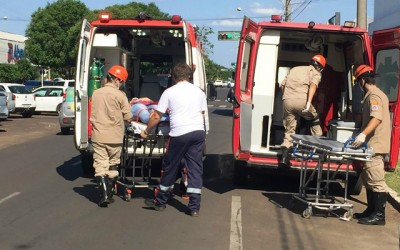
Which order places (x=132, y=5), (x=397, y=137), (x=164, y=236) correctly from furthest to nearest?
(x=132, y=5) → (x=397, y=137) → (x=164, y=236)

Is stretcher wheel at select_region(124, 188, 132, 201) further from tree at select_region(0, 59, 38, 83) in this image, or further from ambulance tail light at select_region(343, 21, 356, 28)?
tree at select_region(0, 59, 38, 83)

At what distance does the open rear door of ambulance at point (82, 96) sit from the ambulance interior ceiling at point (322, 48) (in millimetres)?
3205

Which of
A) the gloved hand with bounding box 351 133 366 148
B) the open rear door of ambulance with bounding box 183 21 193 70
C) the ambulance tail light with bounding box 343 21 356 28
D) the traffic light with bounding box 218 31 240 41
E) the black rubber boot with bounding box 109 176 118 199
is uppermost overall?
the traffic light with bounding box 218 31 240 41

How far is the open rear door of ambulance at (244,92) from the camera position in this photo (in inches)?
293

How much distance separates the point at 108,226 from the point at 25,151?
7336 mm

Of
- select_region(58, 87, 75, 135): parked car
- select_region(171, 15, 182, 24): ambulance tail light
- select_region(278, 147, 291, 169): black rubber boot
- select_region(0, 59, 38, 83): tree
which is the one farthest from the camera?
select_region(0, 59, 38, 83): tree

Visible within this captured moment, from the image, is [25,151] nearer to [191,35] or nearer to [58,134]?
[58,134]

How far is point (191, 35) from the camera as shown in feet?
28.6

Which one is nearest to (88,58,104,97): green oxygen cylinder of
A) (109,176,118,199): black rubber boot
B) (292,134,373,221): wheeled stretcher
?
(109,176,118,199): black rubber boot

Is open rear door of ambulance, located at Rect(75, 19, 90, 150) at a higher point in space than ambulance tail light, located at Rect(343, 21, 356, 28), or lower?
lower

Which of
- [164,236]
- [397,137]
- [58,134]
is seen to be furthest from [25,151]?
[397,137]

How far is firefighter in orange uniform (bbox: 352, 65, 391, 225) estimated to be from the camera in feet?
21.1

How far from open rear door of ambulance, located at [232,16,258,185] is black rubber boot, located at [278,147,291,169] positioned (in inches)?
21.2

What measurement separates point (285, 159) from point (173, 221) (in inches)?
85.5
